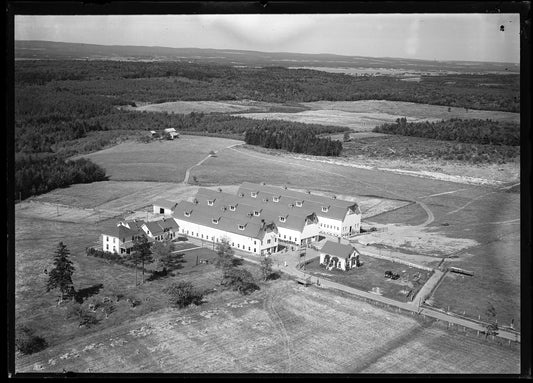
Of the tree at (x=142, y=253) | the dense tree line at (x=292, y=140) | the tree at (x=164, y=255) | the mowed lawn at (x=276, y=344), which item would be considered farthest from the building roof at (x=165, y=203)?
the mowed lawn at (x=276, y=344)

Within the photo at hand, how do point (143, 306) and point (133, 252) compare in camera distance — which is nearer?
point (143, 306)

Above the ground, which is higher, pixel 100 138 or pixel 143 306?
pixel 100 138

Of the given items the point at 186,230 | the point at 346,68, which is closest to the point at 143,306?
the point at 186,230

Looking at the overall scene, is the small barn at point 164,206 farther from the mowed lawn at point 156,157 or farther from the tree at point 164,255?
the tree at point 164,255

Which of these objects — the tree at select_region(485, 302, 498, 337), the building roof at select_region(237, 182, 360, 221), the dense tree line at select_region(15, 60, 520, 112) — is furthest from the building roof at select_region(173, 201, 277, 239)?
the tree at select_region(485, 302, 498, 337)
